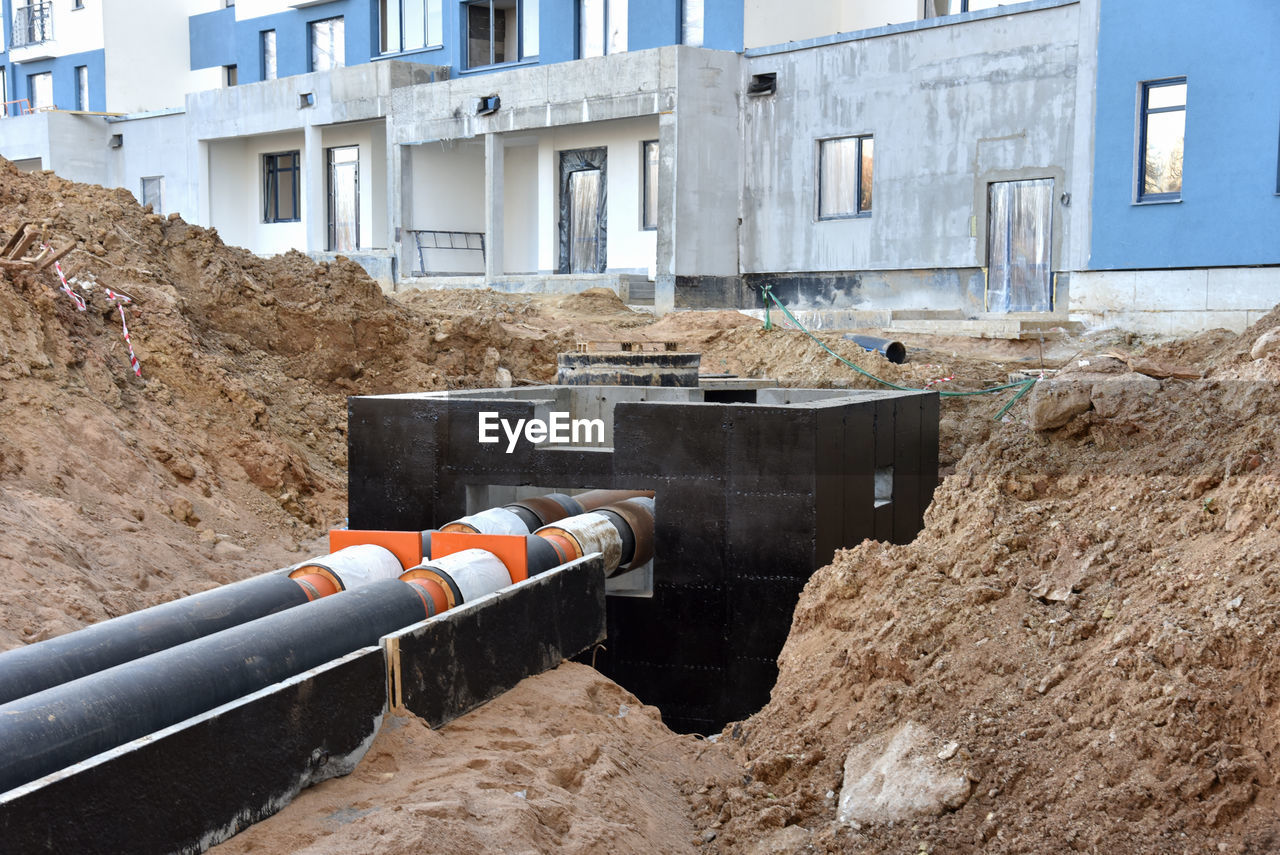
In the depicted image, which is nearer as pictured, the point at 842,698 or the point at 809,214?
the point at 842,698

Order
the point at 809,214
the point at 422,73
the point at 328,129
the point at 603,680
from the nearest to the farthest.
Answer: the point at 603,680, the point at 809,214, the point at 422,73, the point at 328,129

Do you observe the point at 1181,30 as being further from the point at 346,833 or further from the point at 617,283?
the point at 346,833

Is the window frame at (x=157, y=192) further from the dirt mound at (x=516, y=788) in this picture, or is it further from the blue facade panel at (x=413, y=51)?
the dirt mound at (x=516, y=788)

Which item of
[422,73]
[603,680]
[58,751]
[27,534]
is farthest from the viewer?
[422,73]

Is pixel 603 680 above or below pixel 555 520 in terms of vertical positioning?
below

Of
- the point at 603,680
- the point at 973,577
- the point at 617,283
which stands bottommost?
the point at 603,680

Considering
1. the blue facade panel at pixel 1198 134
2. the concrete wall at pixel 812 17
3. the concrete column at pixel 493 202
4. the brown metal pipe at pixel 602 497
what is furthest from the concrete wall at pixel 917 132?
the brown metal pipe at pixel 602 497

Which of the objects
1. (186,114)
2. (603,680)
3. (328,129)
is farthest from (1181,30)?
(186,114)

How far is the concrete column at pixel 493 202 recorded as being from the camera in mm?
26375

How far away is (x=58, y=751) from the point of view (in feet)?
15.8

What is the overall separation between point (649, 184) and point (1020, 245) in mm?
7994

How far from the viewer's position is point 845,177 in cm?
2256

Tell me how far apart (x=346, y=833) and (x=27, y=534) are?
589 cm

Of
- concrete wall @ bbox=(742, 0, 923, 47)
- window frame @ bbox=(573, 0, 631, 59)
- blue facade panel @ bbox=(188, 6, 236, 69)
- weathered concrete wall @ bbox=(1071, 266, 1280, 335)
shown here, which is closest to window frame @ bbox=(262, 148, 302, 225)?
blue facade panel @ bbox=(188, 6, 236, 69)
